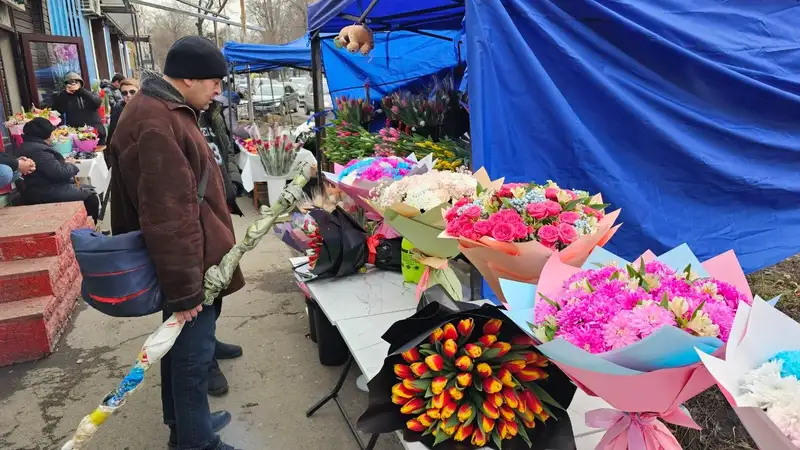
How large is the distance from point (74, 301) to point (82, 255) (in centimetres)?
281

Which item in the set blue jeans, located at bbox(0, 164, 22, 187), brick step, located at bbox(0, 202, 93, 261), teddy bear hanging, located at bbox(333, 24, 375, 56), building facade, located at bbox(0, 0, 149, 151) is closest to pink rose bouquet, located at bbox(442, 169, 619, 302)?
teddy bear hanging, located at bbox(333, 24, 375, 56)

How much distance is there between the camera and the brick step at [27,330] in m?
3.45

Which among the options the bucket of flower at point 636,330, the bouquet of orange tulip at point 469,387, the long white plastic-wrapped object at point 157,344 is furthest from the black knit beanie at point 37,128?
the bucket of flower at point 636,330

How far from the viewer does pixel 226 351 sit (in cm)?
355

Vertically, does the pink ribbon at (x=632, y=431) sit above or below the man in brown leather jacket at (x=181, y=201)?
below

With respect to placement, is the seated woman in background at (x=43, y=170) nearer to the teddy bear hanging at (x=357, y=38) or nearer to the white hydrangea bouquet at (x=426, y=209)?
the teddy bear hanging at (x=357, y=38)

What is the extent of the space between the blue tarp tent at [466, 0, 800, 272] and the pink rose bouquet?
1.02 meters

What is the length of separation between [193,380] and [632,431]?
5.69 ft

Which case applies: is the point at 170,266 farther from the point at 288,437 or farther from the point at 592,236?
the point at 592,236

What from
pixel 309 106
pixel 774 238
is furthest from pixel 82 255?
pixel 309 106

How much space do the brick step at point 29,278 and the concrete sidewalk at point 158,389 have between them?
0.41 metres

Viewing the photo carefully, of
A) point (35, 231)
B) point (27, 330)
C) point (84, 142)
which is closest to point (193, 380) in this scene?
point (27, 330)

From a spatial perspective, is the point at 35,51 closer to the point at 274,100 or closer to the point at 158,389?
→ the point at 158,389

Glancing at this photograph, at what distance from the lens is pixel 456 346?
142cm
